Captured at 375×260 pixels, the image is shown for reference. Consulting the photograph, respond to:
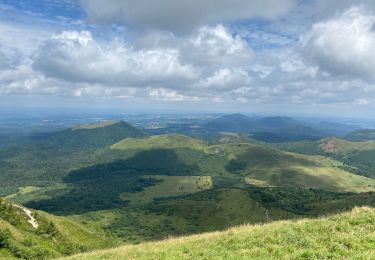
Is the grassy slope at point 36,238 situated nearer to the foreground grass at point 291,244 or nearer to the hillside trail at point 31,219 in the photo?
the hillside trail at point 31,219

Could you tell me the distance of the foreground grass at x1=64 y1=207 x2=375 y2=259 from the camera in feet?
68.1

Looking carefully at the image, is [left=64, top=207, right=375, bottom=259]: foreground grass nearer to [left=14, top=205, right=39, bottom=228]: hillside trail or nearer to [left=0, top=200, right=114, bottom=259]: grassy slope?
[left=0, top=200, right=114, bottom=259]: grassy slope

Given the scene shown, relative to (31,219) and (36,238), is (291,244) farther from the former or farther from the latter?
(31,219)

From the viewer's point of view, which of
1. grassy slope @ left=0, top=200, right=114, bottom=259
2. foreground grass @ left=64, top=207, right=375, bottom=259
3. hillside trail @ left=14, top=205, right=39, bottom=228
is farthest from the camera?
hillside trail @ left=14, top=205, right=39, bottom=228

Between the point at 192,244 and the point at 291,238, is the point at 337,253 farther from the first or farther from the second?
the point at 192,244

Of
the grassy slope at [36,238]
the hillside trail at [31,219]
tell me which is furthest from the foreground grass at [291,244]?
Result: the hillside trail at [31,219]

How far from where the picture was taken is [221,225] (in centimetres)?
18838

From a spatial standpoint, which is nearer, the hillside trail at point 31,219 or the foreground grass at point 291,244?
the foreground grass at point 291,244

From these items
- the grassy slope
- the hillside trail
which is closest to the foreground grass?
the grassy slope

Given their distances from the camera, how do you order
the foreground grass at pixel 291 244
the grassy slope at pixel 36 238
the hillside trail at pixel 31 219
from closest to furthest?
the foreground grass at pixel 291 244 < the grassy slope at pixel 36 238 < the hillside trail at pixel 31 219

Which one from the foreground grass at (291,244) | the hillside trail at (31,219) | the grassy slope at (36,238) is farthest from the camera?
the hillside trail at (31,219)

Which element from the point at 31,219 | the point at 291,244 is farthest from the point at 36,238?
the point at 291,244

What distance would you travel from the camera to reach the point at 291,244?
74.8 ft

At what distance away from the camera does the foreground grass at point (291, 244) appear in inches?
818
